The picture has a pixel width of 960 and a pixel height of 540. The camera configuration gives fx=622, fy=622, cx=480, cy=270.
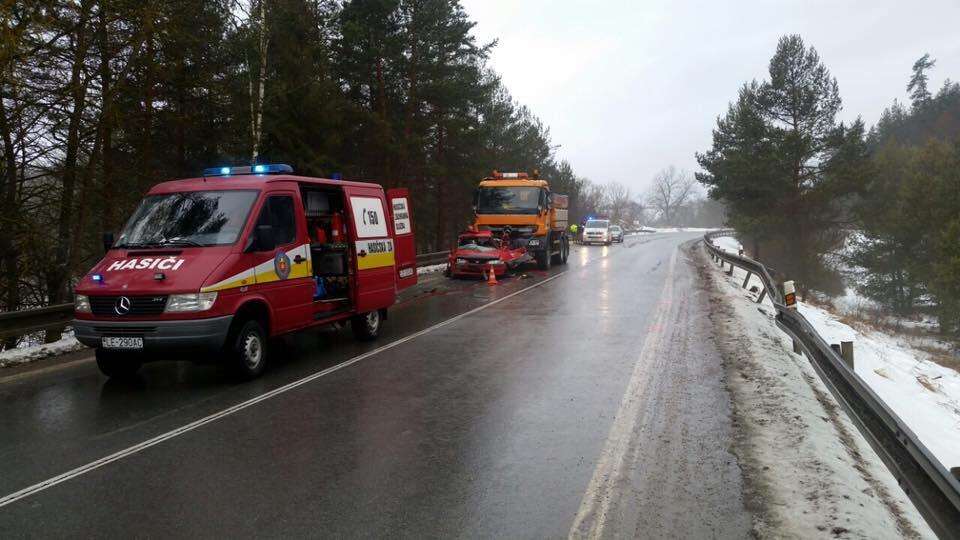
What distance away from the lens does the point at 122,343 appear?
21.7 ft

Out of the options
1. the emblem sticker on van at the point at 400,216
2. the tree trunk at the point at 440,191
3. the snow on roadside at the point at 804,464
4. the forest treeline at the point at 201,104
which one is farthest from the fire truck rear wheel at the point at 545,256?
the snow on roadside at the point at 804,464

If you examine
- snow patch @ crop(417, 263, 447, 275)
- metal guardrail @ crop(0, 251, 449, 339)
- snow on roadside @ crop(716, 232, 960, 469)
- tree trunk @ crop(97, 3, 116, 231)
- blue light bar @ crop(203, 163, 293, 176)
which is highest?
tree trunk @ crop(97, 3, 116, 231)

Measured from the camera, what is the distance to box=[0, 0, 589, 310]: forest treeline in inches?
437

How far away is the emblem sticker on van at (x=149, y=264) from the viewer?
6.77 metres

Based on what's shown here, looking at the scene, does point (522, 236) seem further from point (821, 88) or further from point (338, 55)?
point (821, 88)

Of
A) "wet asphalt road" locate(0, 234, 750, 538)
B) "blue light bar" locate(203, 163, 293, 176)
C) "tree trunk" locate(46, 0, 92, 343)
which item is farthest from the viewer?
"tree trunk" locate(46, 0, 92, 343)

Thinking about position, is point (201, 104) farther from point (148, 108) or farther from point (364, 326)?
point (364, 326)

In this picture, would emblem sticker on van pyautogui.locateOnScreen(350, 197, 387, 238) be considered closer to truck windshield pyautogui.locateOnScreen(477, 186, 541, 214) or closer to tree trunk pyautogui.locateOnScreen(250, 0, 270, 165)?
tree trunk pyautogui.locateOnScreen(250, 0, 270, 165)

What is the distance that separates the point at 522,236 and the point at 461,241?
264 cm

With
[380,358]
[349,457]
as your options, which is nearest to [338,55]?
[380,358]

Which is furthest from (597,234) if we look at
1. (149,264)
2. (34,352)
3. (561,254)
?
(149,264)

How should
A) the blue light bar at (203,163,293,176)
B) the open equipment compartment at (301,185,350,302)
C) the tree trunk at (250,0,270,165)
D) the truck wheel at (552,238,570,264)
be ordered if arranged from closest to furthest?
the blue light bar at (203,163,293,176)
the open equipment compartment at (301,185,350,302)
the tree trunk at (250,0,270,165)
the truck wheel at (552,238,570,264)

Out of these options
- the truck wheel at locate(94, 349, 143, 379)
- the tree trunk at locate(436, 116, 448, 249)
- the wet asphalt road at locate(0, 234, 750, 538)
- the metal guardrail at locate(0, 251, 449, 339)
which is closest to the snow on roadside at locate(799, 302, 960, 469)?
the wet asphalt road at locate(0, 234, 750, 538)

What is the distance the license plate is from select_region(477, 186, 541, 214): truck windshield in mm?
16344
